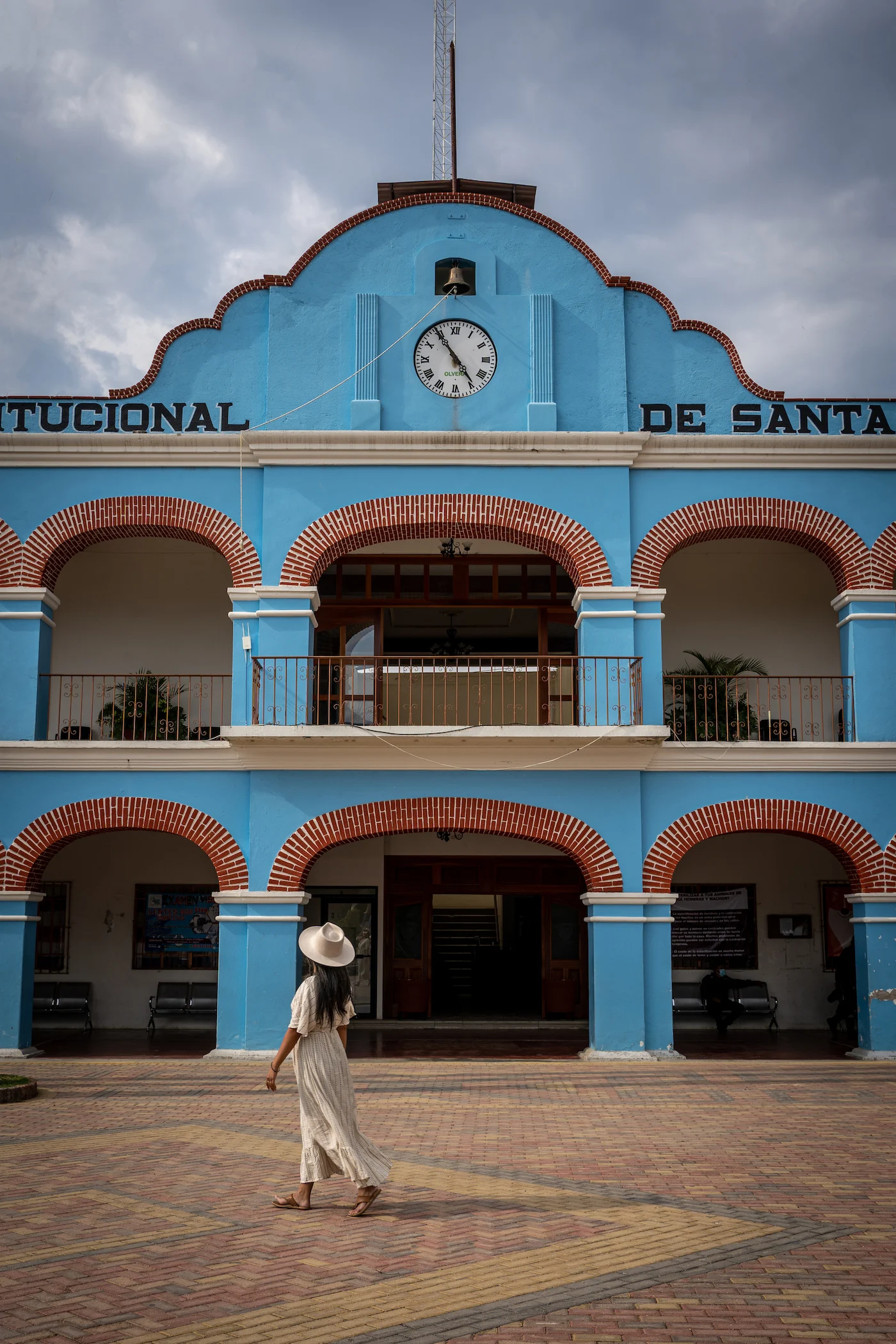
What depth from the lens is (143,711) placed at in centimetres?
1597

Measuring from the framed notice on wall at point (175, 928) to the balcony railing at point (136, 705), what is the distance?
7.66 feet

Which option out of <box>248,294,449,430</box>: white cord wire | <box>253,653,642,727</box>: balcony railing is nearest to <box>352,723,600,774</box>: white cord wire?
<box>253,653,642,727</box>: balcony railing

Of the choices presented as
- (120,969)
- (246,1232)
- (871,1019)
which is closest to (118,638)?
(120,969)

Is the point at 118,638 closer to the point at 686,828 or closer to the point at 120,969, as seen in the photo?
the point at 120,969

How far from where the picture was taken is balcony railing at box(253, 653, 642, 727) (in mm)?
14062

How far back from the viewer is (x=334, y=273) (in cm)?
1507

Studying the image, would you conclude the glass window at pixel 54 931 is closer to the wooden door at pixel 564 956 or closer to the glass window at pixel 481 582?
the wooden door at pixel 564 956

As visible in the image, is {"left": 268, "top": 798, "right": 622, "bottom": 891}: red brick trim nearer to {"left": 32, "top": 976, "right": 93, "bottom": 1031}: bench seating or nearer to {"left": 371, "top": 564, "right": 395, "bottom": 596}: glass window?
{"left": 371, "top": 564, "right": 395, "bottom": 596}: glass window

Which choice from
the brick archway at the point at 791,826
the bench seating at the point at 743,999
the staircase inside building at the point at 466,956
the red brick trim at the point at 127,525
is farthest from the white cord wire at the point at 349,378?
the staircase inside building at the point at 466,956

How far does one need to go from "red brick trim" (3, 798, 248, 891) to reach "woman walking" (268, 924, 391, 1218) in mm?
7385

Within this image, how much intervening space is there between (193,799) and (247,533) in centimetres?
305

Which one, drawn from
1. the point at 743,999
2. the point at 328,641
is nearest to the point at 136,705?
the point at 328,641

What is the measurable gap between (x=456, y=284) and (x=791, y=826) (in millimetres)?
7192

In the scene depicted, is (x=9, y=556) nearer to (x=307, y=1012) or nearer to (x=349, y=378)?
(x=349, y=378)
